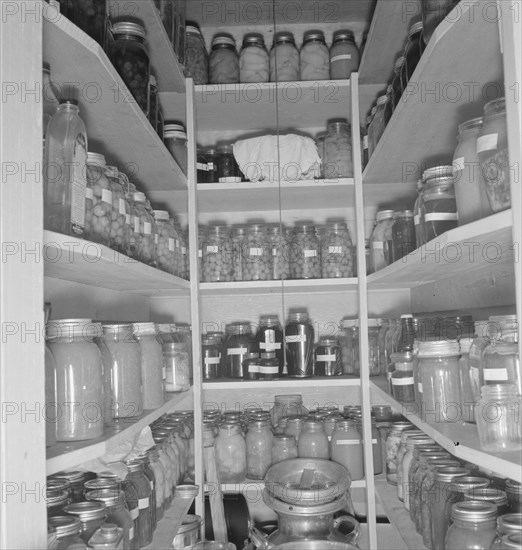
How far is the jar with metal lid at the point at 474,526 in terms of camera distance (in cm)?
96

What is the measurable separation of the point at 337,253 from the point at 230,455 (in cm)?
77

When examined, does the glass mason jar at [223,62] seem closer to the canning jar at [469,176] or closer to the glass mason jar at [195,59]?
the glass mason jar at [195,59]

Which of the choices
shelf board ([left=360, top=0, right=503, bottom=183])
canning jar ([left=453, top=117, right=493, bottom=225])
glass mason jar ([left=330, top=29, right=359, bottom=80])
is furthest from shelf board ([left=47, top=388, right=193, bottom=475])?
glass mason jar ([left=330, top=29, right=359, bottom=80])

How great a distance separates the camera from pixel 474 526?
38.1 inches

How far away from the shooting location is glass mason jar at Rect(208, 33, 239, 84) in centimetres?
210

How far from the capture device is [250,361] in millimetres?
2027

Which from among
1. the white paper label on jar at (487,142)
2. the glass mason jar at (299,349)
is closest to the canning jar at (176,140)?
the glass mason jar at (299,349)

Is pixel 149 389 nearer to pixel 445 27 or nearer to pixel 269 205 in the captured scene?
pixel 445 27

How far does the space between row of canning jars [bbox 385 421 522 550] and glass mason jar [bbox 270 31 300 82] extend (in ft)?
4.12

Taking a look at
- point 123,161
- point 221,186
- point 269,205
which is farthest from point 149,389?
point 269,205

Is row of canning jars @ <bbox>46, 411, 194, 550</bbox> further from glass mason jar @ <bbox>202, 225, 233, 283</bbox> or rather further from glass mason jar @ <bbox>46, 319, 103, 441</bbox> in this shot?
glass mason jar @ <bbox>202, 225, 233, 283</bbox>

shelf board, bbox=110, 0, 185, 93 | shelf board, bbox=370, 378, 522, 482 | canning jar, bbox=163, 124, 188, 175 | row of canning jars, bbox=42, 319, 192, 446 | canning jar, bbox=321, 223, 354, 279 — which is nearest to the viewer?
shelf board, bbox=370, 378, 522, 482

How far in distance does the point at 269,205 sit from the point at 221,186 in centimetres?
31

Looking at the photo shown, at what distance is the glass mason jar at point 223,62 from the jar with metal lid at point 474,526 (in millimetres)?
1612
